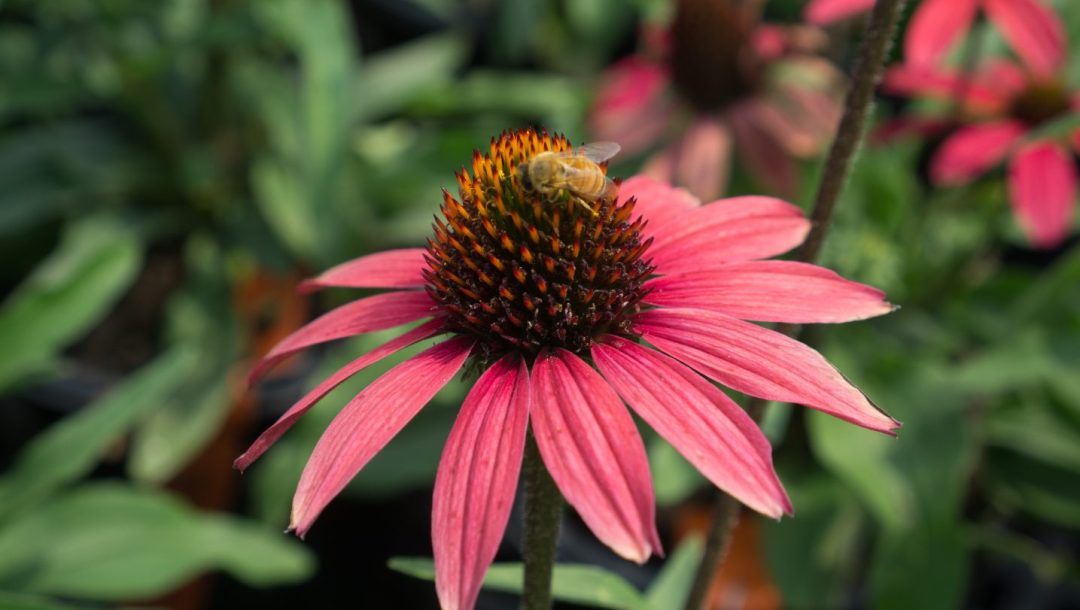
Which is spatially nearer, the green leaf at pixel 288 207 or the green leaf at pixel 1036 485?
the green leaf at pixel 1036 485

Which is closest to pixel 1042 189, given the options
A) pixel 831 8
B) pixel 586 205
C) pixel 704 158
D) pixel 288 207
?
pixel 831 8

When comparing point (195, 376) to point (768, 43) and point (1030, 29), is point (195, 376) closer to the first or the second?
point (768, 43)

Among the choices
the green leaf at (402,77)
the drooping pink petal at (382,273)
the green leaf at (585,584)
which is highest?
the green leaf at (402,77)

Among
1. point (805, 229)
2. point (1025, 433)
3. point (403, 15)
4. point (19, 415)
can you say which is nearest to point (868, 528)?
point (1025, 433)

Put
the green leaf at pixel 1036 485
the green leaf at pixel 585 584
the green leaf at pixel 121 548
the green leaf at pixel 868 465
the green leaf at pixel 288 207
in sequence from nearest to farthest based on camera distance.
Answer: the green leaf at pixel 585 584, the green leaf at pixel 868 465, the green leaf at pixel 121 548, the green leaf at pixel 1036 485, the green leaf at pixel 288 207

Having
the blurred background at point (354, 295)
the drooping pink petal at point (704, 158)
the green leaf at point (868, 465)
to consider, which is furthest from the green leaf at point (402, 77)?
the green leaf at point (868, 465)

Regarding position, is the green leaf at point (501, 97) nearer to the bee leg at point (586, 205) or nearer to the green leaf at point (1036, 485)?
the green leaf at point (1036, 485)

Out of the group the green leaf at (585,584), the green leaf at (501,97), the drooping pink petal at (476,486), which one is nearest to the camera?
the drooping pink petal at (476,486)
